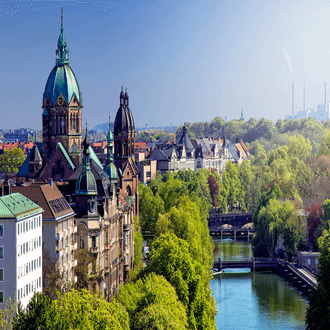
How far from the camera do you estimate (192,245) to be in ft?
315

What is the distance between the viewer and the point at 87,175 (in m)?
85.6

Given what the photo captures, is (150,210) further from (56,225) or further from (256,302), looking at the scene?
(56,225)

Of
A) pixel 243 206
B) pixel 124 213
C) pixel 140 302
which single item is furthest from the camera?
pixel 243 206

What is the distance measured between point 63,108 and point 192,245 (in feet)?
89.6

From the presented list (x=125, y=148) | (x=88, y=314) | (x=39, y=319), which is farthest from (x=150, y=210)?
(x=39, y=319)

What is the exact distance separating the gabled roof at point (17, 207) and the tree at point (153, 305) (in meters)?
10.2

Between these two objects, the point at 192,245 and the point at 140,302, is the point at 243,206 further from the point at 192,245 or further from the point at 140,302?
the point at 140,302

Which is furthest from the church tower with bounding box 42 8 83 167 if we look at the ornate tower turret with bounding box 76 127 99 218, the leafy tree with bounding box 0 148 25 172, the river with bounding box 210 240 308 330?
the leafy tree with bounding box 0 148 25 172

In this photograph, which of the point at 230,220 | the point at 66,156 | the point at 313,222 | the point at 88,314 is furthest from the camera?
the point at 230,220

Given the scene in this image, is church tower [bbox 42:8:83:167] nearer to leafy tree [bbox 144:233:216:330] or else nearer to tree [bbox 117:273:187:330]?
leafy tree [bbox 144:233:216:330]

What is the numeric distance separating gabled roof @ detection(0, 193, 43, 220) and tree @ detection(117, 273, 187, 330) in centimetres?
1020

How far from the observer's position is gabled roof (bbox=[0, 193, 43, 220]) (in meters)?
66.7

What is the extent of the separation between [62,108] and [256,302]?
35.2m

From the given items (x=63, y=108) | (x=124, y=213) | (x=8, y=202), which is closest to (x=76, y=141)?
(x=63, y=108)
